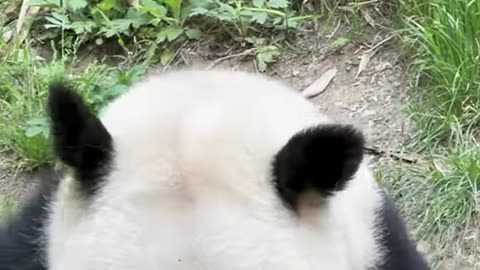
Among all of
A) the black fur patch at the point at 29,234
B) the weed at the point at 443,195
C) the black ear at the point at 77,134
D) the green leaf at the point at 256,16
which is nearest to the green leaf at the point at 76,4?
the green leaf at the point at 256,16

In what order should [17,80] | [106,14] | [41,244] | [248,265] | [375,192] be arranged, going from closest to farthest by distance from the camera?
[248,265], [41,244], [375,192], [17,80], [106,14]

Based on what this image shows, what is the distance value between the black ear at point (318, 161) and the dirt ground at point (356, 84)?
5.80 ft

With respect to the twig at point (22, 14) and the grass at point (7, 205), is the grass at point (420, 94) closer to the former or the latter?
the grass at point (7, 205)

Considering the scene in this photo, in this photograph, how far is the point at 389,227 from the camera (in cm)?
204

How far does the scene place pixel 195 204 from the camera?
1.51m

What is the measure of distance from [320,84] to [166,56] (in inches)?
21.7

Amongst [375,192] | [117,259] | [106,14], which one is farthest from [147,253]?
[106,14]

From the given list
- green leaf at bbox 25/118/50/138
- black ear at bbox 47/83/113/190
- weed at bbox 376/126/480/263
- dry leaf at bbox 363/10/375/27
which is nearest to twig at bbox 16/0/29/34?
green leaf at bbox 25/118/50/138

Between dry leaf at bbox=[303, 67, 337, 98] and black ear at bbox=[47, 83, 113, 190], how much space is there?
2002 millimetres

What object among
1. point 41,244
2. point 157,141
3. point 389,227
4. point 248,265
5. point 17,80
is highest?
point 157,141

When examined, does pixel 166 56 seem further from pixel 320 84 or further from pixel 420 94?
pixel 420 94

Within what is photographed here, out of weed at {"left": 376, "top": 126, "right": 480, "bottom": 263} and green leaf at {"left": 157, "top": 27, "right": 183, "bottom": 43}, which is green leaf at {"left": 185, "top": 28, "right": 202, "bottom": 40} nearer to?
green leaf at {"left": 157, "top": 27, "right": 183, "bottom": 43}

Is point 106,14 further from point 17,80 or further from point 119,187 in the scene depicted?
point 119,187

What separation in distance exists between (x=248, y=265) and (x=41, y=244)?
545 millimetres
